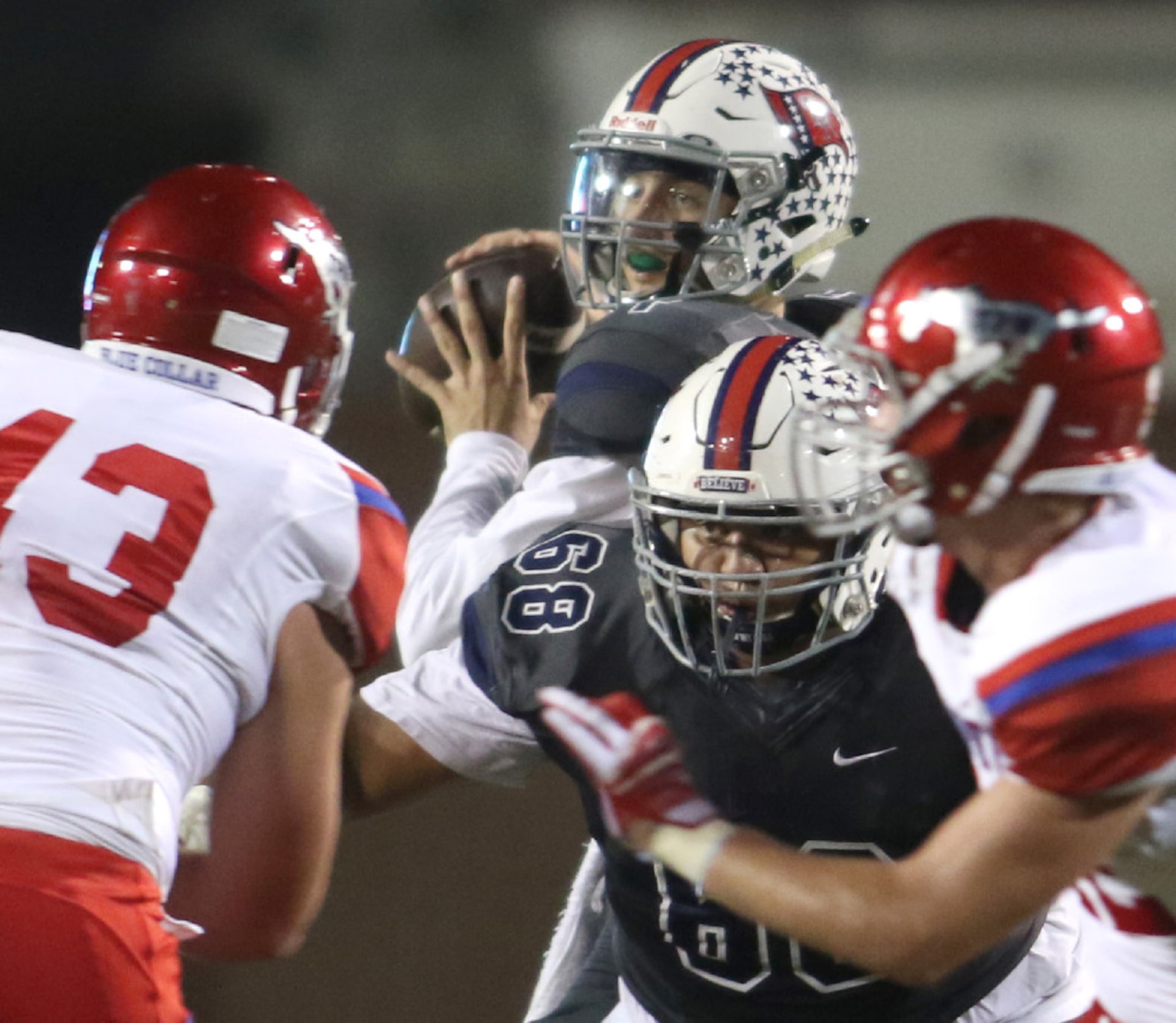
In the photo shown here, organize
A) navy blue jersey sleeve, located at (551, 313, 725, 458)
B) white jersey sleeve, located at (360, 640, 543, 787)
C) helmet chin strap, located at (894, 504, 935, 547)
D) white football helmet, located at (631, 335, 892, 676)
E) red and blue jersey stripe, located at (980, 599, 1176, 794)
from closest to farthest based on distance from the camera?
red and blue jersey stripe, located at (980, 599, 1176, 794) < helmet chin strap, located at (894, 504, 935, 547) < white football helmet, located at (631, 335, 892, 676) < white jersey sleeve, located at (360, 640, 543, 787) < navy blue jersey sleeve, located at (551, 313, 725, 458)

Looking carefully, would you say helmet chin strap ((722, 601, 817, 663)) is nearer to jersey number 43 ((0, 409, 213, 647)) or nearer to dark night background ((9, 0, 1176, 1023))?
jersey number 43 ((0, 409, 213, 647))

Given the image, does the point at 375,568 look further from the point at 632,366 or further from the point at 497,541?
the point at 632,366

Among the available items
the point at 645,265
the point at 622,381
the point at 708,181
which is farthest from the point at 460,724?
the point at 708,181

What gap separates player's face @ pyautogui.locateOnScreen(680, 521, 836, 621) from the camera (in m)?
1.72

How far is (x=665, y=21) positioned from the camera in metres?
4.76

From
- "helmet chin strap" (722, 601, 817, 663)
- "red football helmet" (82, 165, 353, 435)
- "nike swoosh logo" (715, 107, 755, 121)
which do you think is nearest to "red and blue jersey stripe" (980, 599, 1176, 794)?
"helmet chin strap" (722, 601, 817, 663)

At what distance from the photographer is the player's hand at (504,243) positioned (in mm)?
2447

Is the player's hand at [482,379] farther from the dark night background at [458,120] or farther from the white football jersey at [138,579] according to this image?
the dark night background at [458,120]

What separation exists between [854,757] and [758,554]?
224 mm

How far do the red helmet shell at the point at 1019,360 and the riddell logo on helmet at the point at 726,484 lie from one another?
299 millimetres

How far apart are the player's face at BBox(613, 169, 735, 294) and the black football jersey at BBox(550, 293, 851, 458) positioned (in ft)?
1.03

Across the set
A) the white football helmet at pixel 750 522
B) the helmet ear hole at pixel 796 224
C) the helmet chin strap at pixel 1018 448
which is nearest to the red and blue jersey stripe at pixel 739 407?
the white football helmet at pixel 750 522

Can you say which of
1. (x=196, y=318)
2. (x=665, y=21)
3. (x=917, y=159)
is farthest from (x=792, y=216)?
(x=665, y=21)

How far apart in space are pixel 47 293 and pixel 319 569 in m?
2.93
